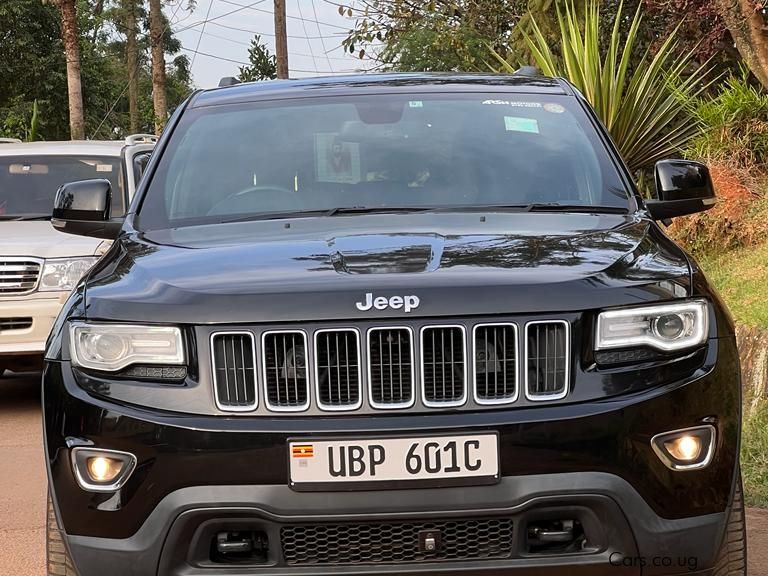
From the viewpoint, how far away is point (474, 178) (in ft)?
14.8

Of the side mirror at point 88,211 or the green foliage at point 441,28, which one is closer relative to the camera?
the side mirror at point 88,211

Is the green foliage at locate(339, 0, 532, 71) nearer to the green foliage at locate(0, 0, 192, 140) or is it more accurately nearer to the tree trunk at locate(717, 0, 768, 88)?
the tree trunk at locate(717, 0, 768, 88)

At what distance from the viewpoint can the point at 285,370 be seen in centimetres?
320

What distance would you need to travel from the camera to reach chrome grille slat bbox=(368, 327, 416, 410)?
3.19 metres

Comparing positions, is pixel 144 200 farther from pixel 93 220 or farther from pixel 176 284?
pixel 176 284

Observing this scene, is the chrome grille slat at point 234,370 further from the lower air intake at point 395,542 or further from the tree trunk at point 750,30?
the tree trunk at point 750,30

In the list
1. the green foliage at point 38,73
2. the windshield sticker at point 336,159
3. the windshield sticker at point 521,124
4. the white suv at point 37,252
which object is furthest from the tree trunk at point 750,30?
the green foliage at point 38,73

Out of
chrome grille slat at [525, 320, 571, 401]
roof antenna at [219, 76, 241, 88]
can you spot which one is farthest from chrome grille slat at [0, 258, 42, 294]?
chrome grille slat at [525, 320, 571, 401]

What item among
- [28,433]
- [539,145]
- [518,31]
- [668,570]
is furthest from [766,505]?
[518,31]

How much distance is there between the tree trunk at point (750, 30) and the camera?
10.9 metres

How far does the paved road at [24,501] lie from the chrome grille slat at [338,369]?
1921 mm

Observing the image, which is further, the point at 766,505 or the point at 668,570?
the point at 766,505

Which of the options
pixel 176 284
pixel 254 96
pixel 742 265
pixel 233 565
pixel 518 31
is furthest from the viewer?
pixel 518 31

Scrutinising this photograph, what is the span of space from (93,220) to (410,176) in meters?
1.19
